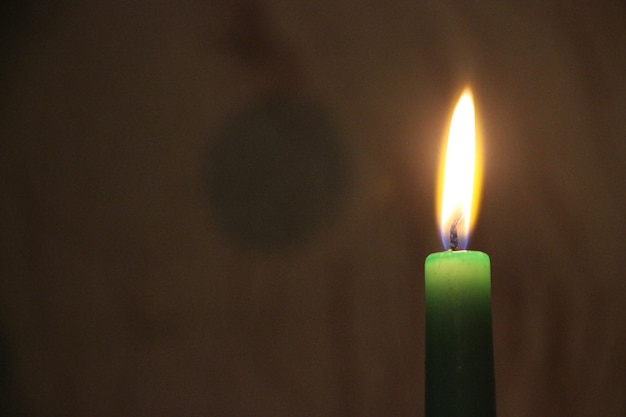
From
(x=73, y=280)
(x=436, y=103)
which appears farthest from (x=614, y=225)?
(x=73, y=280)

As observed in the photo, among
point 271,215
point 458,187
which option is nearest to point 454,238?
point 458,187

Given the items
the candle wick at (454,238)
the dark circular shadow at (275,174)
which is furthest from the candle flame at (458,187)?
the dark circular shadow at (275,174)

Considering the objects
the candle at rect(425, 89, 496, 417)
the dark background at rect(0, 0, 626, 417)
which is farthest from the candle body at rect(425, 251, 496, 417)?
the dark background at rect(0, 0, 626, 417)

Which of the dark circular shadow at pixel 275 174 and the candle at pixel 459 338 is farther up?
Result: the dark circular shadow at pixel 275 174

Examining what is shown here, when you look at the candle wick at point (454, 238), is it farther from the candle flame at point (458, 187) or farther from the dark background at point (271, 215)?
the dark background at point (271, 215)

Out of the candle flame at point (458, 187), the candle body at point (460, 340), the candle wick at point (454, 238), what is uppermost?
the candle flame at point (458, 187)

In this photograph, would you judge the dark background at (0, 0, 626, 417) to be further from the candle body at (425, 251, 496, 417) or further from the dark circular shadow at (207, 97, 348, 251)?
the candle body at (425, 251, 496, 417)
